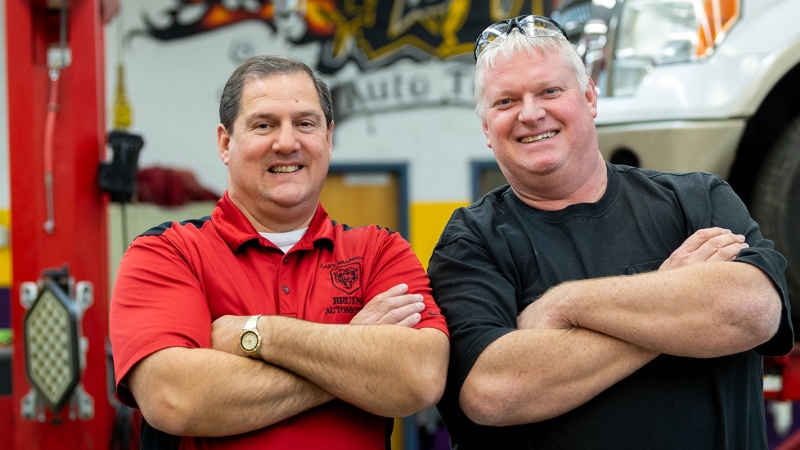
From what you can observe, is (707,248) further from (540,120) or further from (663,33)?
(663,33)

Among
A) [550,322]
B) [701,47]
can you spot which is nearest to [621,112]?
[701,47]

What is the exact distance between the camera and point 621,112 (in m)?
2.53

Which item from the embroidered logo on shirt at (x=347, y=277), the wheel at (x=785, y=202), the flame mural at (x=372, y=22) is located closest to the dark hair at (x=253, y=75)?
the embroidered logo on shirt at (x=347, y=277)

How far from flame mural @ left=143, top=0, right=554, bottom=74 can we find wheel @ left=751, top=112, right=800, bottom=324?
3830 mm

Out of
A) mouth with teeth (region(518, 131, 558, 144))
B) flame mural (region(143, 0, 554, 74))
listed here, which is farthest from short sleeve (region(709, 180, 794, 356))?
flame mural (region(143, 0, 554, 74))

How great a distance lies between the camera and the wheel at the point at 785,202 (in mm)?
2318

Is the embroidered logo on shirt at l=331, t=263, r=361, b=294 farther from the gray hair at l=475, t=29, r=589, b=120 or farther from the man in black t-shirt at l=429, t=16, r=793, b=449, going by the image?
the gray hair at l=475, t=29, r=589, b=120

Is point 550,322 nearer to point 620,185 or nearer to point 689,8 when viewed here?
point 620,185

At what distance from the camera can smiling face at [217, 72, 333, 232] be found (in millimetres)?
1693

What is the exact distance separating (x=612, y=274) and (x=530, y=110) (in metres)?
0.38

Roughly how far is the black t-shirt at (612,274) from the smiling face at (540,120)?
9 cm

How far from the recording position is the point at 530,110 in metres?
1.69

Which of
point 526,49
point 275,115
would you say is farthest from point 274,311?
point 526,49

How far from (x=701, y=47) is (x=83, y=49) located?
6.40 feet
